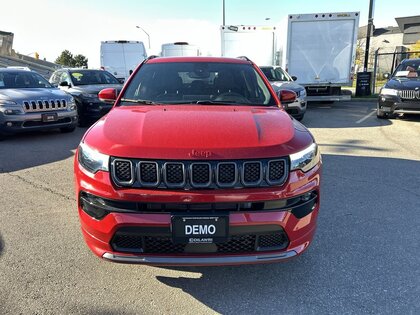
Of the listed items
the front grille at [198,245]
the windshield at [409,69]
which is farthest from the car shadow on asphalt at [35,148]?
the windshield at [409,69]

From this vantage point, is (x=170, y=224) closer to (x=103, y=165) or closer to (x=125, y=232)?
(x=125, y=232)

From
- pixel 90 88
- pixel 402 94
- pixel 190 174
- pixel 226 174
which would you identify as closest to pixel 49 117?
pixel 90 88

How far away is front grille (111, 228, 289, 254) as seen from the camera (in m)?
2.36

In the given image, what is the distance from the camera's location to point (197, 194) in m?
2.30

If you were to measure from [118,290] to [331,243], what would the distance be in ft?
6.49

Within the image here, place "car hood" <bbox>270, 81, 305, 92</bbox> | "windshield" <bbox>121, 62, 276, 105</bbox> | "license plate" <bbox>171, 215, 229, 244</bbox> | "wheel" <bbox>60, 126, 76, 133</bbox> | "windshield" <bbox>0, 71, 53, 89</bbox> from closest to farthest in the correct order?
"license plate" <bbox>171, 215, 229, 244</bbox> → "windshield" <bbox>121, 62, 276, 105</bbox> → "windshield" <bbox>0, 71, 53, 89</bbox> → "wheel" <bbox>60, 126, 76, 133</bbox> → "car hood" <bbox>270, 81, 305, 92</bbox>

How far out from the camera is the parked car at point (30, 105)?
7.80m

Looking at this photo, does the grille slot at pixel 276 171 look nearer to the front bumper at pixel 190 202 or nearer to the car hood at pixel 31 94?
the front bumper at pixel 190 202

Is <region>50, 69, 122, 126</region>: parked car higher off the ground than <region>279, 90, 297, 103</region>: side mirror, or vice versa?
<region>279, 90, 297, 103</region>: side mirror

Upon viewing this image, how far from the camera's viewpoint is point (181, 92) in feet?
12.1

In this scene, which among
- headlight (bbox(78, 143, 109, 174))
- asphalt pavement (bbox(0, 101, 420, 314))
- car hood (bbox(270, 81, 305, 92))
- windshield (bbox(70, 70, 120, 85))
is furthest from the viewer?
windshield (bbox(70, 70, 120, 85))

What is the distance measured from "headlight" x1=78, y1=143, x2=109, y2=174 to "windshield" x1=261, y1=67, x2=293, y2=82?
9.31 meters

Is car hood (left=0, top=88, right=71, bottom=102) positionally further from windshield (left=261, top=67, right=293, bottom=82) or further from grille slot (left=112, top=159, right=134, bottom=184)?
grille slot (left=112, top=159, right=134, bottom=184)

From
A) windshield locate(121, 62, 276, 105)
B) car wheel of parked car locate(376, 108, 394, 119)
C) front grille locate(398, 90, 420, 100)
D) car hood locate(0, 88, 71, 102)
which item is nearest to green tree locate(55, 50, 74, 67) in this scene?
car hood locate(0, 88, 71, 102)
